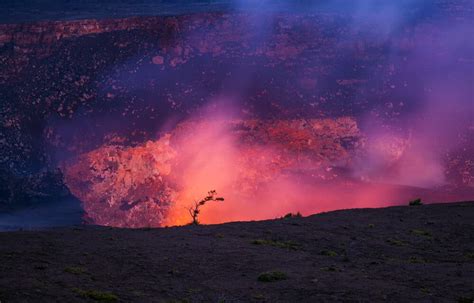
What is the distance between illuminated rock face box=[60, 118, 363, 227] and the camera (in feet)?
141

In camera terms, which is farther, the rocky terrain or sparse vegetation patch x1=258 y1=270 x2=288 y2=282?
the rocky terrain

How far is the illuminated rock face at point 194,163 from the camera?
42919mm

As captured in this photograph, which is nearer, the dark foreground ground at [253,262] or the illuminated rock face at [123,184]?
the dark foreground ground at [253,262]

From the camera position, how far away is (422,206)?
3078 centimetres

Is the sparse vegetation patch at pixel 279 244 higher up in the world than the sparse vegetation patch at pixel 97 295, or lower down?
higher up

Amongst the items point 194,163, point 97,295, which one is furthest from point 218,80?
point 97,295

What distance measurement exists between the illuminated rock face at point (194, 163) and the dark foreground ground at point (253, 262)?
56.0 ft

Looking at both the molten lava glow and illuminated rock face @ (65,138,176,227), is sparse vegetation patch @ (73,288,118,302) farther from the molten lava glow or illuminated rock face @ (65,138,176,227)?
illuminated rock face @ (65,138,176,227)

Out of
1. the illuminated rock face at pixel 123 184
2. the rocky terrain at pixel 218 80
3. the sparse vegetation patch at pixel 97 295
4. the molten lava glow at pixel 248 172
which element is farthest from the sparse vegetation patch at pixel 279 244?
the rocky terrain at pixel 218 80

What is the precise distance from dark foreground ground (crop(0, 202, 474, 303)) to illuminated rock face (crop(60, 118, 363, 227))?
17075mm

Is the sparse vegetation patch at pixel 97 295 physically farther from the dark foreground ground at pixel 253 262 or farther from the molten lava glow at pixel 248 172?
the molten lava glow at pixel 248 172

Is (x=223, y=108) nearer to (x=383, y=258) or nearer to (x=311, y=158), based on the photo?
(x=311, y=158)

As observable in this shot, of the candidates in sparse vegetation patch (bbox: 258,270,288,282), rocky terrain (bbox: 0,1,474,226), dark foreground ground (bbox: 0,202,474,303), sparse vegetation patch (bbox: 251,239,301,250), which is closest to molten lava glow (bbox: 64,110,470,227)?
rocky terrain (bbox: 0,1,474,226)

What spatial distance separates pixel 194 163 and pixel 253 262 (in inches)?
968
